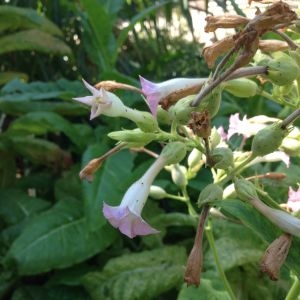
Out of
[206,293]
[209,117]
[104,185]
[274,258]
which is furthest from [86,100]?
[104,185]

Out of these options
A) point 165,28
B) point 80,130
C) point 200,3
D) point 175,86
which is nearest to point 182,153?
point 175,86

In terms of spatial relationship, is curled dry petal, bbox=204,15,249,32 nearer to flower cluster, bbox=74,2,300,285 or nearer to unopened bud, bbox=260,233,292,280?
flower cluster, bbox=74,2,300,285

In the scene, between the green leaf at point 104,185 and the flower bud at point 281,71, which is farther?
the green leaf at point 104,185

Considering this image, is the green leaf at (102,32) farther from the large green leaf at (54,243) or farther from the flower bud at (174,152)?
the flower bud at (174,152)

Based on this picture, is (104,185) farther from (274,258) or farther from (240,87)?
(274,258)

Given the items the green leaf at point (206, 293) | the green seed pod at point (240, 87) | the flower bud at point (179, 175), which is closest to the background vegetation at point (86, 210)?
the green leaf at point (206, 293)
